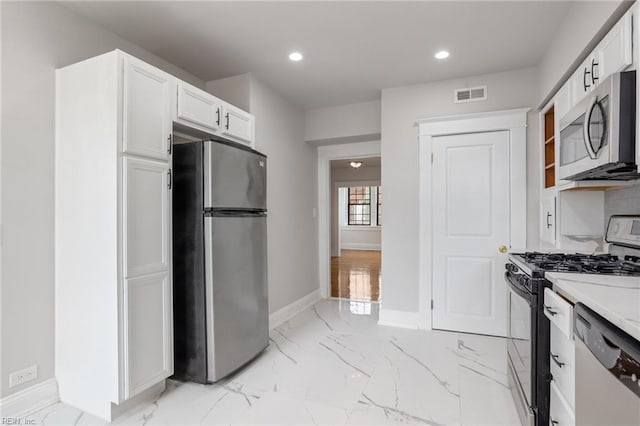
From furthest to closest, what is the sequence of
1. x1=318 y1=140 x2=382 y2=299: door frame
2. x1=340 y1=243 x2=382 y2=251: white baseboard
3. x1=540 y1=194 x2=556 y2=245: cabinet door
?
x1=340 y1=243 x2=382 y2=251: white baseboard < x1=318 y1=140 x2=382 y2=299: door frame < x1=540 y1=194 x2=556 y2=245: cabinet door

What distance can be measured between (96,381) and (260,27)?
2.61 meters

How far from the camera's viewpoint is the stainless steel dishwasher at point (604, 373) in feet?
2.72

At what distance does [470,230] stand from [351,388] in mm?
2008

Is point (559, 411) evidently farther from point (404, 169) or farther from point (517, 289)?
point (404, 169)

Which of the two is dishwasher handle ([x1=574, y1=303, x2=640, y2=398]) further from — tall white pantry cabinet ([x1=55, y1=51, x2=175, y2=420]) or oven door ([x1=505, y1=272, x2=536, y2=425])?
tall white pantry cabinet ([x1=55, y1=51, x2=175, y2=420])

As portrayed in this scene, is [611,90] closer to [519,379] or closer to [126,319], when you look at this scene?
[519,379]

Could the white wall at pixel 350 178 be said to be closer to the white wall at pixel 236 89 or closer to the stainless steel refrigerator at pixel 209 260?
the white wall at pixel 236 89

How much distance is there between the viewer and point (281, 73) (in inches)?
130

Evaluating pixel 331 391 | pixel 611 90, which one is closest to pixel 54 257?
pixel 331 391

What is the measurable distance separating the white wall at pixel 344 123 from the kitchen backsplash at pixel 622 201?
2394mm

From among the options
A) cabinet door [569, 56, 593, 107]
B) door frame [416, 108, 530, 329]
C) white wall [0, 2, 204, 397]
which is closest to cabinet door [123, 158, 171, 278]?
white wall [0, 2, 204, 397]

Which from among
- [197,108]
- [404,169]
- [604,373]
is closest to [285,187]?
[404,169]

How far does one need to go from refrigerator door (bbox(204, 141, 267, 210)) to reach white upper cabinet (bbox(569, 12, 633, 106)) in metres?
2.26

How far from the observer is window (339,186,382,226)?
1086 centimetres
